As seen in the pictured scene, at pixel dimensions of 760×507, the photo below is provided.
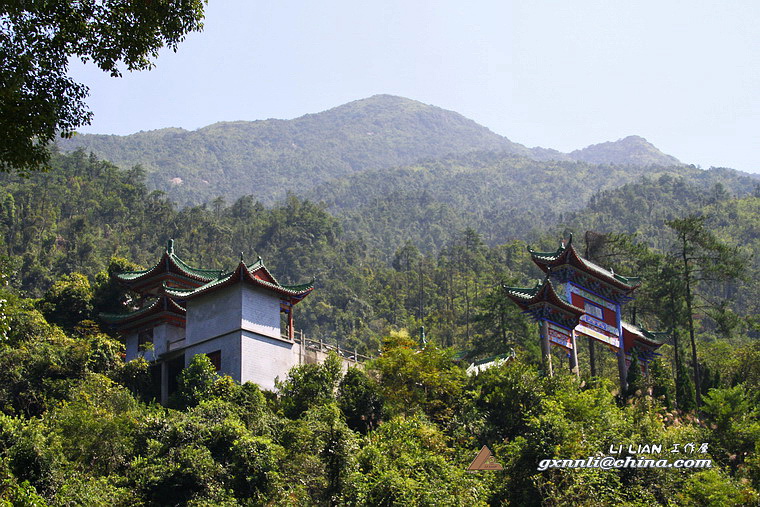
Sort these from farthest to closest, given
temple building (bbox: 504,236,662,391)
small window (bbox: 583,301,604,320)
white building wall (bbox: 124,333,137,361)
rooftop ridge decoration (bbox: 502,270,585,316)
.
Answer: white building wall (bbox: 124,333,137,361), small window (bbox: 583,301,604,320), temple building (bbox: 504,236,662,391), rooftop ridge decoration (bbox: 502,270,585,316)

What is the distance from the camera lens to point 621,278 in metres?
39.8

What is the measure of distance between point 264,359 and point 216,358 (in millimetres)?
1833

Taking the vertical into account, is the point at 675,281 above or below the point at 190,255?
below

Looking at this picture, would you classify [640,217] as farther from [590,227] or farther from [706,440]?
[706,440]

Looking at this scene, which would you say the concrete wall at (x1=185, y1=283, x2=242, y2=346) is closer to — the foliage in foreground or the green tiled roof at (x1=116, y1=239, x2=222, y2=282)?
the foliage in foreground

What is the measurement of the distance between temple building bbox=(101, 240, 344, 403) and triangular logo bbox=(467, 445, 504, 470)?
10.0 m

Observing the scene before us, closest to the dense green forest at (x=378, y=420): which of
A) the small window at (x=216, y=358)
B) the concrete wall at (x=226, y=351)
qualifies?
the concrete wall at (x=226, y=351)

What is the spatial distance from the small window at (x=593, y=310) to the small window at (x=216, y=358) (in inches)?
585

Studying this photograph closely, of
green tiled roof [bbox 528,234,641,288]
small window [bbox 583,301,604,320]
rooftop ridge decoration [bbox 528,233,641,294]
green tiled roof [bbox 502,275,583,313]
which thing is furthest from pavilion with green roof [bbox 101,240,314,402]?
small window [bbox 583,301,604,320]

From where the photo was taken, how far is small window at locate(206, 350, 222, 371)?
3488 cm

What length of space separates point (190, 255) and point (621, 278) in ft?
184

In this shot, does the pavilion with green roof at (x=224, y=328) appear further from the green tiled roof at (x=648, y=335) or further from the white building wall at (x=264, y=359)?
the green tiled roof at (x=648, y=335)

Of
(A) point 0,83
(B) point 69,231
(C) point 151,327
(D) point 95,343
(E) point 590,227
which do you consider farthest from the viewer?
(E) point 590,227

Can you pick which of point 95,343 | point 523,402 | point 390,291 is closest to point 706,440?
point 523,402
